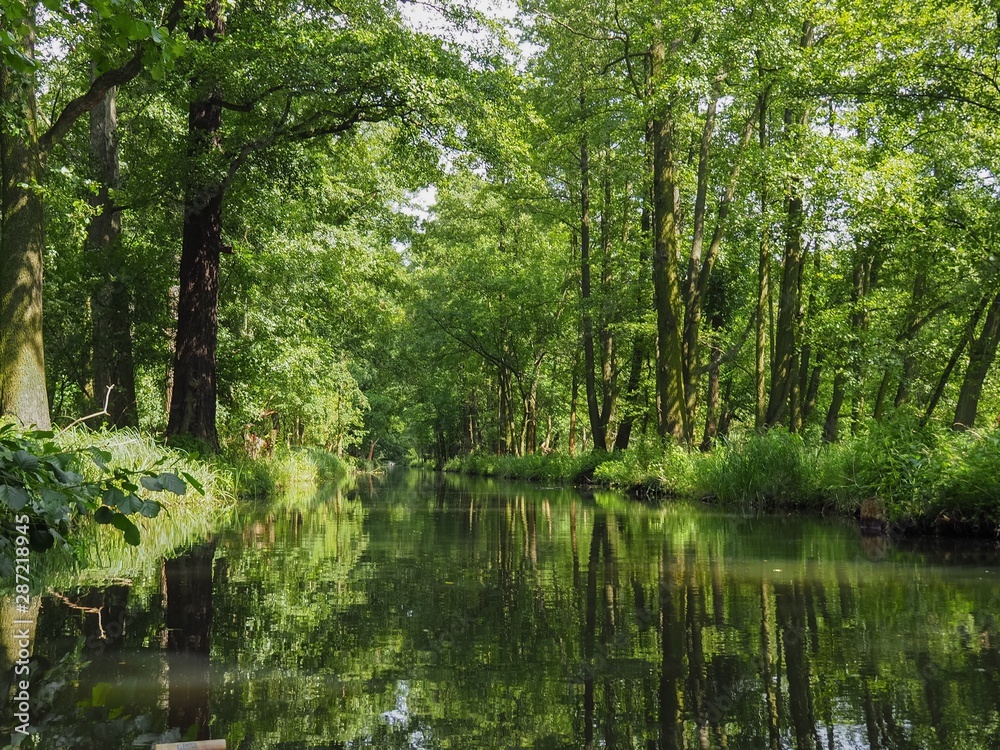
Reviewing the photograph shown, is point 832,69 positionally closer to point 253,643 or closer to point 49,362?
point 253,643

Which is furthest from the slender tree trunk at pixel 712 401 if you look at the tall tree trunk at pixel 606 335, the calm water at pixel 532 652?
the calm water at pixel 532 652

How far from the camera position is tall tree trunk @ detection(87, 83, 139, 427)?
14.5 m

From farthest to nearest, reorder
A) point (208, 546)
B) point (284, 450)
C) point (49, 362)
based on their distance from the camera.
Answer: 1. point (284, 450)
2. point (49, 362)
3. point (208, 546)

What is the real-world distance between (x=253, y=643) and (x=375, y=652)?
0.59m

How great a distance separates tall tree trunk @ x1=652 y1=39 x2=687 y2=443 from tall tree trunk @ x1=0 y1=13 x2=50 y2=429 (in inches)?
475

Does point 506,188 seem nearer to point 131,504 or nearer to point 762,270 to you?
point 762,270

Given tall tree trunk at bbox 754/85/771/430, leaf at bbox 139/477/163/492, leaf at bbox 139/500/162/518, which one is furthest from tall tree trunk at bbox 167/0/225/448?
leaf at bbox 139/477/163/492

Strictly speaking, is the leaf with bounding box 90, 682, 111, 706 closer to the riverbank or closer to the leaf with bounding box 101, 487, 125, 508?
the riverbank

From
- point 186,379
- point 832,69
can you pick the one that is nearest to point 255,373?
point 186,379

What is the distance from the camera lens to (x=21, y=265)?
30.6 feet

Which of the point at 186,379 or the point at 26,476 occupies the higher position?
the point at 186,379

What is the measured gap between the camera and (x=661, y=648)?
3783 mm

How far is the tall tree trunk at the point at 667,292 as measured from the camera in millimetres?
17656

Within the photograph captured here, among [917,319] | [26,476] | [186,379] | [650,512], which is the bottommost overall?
[650,512]
